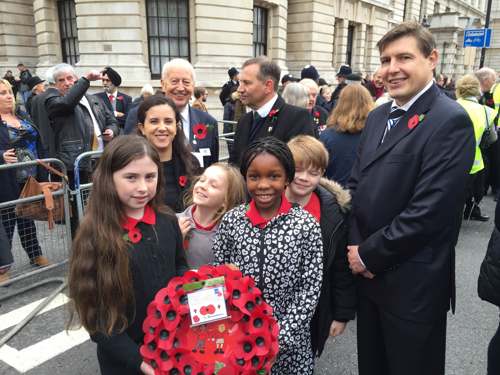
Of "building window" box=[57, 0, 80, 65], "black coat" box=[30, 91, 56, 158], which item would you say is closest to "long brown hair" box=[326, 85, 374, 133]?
"black coat" box=[30, 91, 56, 158]

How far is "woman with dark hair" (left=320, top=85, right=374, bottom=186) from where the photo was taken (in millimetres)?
3832

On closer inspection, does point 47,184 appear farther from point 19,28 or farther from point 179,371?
point 19,28

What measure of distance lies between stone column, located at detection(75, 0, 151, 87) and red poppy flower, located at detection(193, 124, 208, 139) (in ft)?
41.0

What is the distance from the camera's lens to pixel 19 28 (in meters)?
19.4

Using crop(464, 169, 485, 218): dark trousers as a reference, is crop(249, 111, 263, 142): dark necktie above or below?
above

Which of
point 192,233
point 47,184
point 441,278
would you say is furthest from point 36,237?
point 441,278

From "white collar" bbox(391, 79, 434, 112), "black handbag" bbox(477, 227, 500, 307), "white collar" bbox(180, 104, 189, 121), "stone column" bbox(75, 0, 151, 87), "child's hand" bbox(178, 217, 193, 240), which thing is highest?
"stone column" bbox(75, 0, 151, 87)

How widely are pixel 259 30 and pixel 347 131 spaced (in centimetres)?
1609

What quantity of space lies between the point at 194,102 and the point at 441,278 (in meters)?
6.90

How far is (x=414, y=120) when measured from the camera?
202 cm

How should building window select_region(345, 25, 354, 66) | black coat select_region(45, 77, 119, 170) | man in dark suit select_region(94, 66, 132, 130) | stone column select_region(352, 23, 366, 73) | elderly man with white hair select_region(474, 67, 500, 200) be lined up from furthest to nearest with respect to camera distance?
stone column select_region(352, 23, 366, 73), building window select_region(345, 25, 354, 66), man in dark suit select_region(94, 66, 132, 130), elderly man with white hair select_region(474, 67, 500, 200), black coat select_region(45, 77, 119, 170)

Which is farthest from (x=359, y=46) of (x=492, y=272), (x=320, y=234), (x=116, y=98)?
(x=320, y=234)

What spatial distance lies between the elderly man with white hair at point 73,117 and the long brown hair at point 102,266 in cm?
337

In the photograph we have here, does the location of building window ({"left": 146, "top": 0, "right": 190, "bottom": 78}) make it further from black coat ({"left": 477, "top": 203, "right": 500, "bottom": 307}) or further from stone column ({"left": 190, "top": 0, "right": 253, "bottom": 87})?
black coat ({"left": 477, "top": 203, "right": 500, "bottom": 307})
